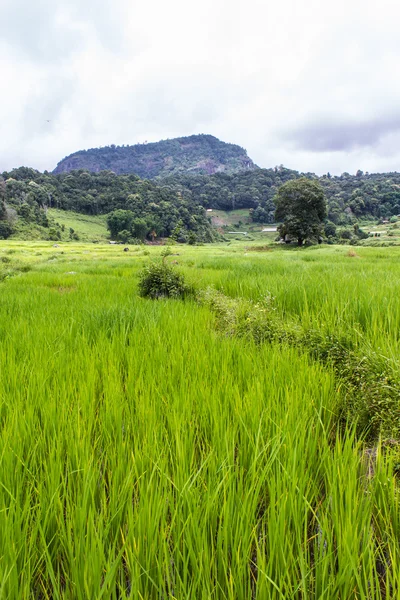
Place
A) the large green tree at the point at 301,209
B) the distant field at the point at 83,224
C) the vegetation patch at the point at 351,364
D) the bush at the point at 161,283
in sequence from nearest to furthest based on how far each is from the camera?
the vegetation patch at the point at 351,364 → the bush at the point at 161,283 → the large green tree at the point at 301,209 → the distant field at the point at 83,224

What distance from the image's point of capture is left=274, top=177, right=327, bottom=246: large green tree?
39750mm

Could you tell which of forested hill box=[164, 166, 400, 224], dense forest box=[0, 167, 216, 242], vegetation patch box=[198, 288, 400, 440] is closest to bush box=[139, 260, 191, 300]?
vegetation patch box=[198, 288, 400, 440]

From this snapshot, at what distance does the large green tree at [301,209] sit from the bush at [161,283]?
36.3 meters

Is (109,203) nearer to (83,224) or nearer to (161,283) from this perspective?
(83,224)

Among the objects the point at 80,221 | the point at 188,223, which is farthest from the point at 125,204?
the point at 188,223

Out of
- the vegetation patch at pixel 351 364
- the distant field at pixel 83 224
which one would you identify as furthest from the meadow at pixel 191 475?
the distant field at pixel 83 224

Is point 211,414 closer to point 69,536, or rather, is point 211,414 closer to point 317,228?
point 69,536

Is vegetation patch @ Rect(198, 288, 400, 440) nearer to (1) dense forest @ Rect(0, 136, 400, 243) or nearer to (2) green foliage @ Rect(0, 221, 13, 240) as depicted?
(1) dense forest @ Rect(0, 136, 400, 243)

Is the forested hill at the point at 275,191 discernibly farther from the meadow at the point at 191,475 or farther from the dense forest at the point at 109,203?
the meadow at the point at 191,475

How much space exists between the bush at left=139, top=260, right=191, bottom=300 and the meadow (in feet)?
10.7

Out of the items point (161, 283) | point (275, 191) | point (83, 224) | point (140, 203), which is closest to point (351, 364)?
point (161, 283)

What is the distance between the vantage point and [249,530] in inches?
41.3

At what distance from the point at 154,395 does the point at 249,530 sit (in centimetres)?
101

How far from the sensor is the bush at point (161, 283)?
6438 mm
